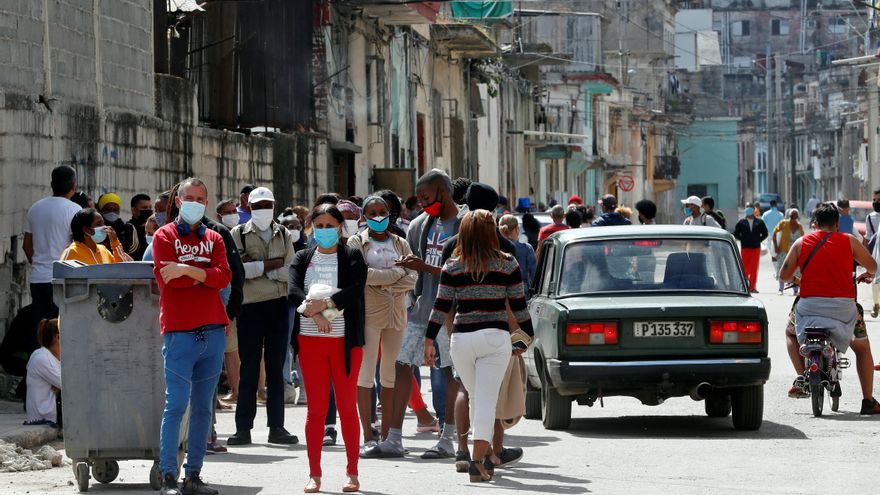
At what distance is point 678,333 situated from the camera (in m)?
12.2

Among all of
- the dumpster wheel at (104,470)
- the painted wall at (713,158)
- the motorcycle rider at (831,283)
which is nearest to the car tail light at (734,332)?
the motorcycle rider at (831,283)

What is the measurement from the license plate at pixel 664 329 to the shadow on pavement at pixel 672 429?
72 centimetres

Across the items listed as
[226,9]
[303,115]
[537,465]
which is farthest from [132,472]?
[303,115]

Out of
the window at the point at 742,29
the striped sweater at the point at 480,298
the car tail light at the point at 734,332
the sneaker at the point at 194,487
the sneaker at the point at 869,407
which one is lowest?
the sneaker at the point at 869,407

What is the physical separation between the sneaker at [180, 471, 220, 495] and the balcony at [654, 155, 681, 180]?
9072 centimetres

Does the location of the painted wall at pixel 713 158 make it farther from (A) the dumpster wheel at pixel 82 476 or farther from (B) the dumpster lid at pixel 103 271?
(A) the dumpster wheel at pixel 82 476

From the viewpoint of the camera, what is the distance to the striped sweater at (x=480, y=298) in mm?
10016

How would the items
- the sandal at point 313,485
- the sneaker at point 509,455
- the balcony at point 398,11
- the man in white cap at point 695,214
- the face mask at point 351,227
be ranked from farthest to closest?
the balcony at point 398,11
the man in white cap at point 695,214
the face mask at point 351,227
the sneaker at point 509,455
the sandal at point 313,485

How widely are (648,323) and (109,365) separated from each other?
13.7 feet

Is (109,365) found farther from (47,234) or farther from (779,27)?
(779,27)

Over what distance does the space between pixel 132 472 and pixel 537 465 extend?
243 centimetres

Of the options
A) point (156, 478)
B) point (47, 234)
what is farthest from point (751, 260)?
point (156, 478)

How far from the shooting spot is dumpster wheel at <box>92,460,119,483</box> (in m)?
9.77

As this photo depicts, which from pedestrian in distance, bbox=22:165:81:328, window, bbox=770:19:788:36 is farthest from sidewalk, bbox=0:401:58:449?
window, bbox=770:19:788:36
